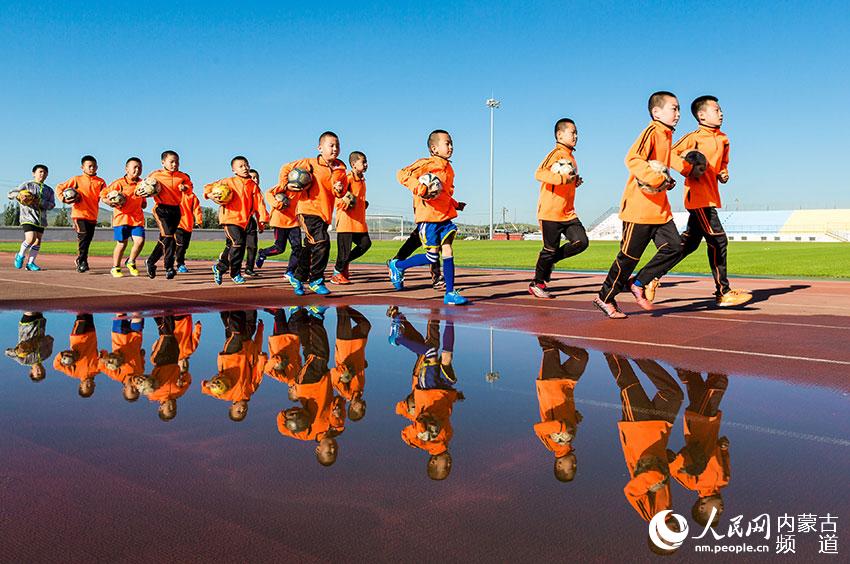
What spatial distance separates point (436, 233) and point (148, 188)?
5972 millimetres

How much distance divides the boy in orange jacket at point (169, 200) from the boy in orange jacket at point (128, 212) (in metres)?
0.73

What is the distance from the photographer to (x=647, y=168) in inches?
247

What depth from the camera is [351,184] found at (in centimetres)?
1161

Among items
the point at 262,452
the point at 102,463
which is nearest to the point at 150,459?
the point at 102,463

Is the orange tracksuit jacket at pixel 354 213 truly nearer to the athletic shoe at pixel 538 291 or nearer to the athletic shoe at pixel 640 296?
the athletic shoe at pixel 538 291

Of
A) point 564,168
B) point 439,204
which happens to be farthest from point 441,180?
point 564,168

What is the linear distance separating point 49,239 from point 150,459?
57440mm

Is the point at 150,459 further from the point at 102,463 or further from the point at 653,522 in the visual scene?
the point at 653,522

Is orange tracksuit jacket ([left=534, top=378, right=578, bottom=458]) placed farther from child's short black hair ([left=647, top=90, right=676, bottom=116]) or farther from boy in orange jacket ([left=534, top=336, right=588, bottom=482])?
child's short black hair ([left=647, top=90, right=676, bottom=116])

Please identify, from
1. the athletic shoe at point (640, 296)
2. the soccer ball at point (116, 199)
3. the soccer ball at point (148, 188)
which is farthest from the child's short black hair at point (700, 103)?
the soccer ball at point (116, 199)

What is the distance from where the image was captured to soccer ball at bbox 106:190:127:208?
12.6 metres

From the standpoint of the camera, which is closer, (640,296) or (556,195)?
(640,296)

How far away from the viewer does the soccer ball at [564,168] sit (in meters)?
7.82

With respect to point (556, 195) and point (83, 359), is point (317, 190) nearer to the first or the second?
point (556, 195)
